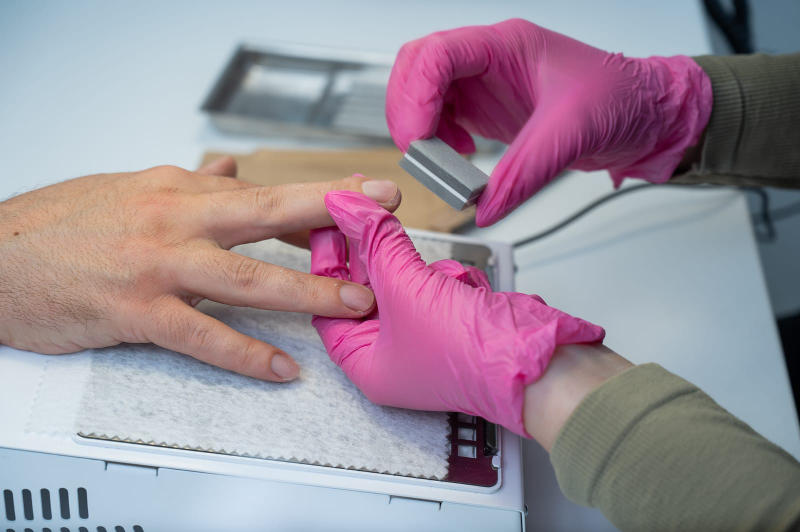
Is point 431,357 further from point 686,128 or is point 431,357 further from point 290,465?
point 686,128

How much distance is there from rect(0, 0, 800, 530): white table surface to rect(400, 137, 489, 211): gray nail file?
43cm

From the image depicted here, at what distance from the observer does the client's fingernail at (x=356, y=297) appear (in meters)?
0.85

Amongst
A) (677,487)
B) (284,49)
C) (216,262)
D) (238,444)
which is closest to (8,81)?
(284,49)

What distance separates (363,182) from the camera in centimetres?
90

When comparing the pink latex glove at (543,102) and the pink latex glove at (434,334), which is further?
the pink latex glove at (543,102)

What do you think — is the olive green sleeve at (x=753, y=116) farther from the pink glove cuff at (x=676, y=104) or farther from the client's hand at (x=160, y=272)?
the client's hand at (x=160, y=272)

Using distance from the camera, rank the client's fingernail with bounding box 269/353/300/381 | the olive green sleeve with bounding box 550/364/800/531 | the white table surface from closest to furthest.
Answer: the olive green sleeve with bounding box 550/364/800/531 < the client's fingernail with bounding box 269/353/300/381 < the white table surface

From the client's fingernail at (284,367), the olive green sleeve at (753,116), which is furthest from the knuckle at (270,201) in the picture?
the olive green sleeve at (753,116)

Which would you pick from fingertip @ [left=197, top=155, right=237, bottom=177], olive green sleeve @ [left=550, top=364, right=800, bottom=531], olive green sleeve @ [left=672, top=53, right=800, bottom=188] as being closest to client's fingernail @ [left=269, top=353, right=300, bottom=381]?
olive green sleeve @ [left=550, top=364, right=800, bottom=531]

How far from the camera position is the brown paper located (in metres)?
1.29

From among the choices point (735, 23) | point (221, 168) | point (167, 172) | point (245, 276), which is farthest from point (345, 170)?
point (735, 23)

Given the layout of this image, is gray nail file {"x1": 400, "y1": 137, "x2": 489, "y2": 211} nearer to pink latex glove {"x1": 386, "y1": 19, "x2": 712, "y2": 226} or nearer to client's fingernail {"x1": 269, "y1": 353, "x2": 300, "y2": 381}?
pink latex glove {"x1": 386, "y1": 19, "x2": 712, "y2": 226}

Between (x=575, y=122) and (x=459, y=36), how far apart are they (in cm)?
26

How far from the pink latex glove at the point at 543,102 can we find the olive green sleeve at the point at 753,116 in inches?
1.4
